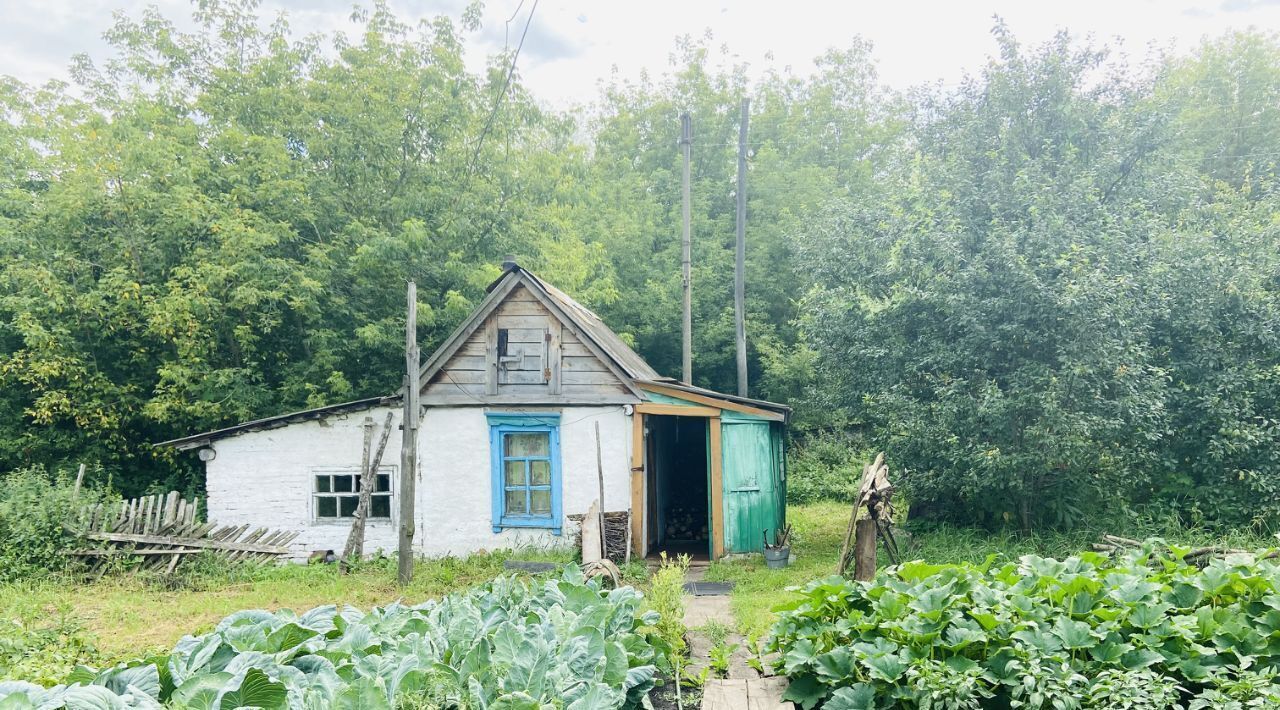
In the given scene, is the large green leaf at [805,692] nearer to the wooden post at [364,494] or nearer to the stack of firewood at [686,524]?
the wooden post at [364,494]

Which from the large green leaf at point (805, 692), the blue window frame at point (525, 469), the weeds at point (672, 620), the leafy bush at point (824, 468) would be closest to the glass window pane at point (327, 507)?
the blue window frame at point (525, 469)

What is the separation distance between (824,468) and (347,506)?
10365mm

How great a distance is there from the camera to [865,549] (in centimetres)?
623

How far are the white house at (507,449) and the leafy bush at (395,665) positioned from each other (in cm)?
632

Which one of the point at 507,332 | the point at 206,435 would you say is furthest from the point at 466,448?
the point at 206,435

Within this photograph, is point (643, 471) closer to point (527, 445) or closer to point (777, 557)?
point (527, 445)

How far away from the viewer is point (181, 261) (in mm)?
13359

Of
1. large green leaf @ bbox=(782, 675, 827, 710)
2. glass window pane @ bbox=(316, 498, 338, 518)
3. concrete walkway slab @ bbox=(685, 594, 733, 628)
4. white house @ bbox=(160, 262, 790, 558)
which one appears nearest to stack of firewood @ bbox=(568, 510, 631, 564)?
white house @ bbox=(160, 262, 790, 558)

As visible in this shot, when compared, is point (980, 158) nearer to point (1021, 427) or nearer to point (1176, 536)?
point (1021, 427)

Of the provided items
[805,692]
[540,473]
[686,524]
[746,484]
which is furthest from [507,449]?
[805,692]

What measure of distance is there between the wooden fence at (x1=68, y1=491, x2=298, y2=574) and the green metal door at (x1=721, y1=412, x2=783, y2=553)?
21.5ft

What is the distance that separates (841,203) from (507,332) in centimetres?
580

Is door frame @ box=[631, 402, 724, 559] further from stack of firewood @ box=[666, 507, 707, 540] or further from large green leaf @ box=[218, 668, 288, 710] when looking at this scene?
large green leaf @ box=[218, 668, 288, 710]

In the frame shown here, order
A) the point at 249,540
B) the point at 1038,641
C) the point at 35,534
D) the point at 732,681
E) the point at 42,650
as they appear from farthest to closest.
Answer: the point at 249,540 < the point at 35,534 < the point at 42,650 < the point at 732,681 < the point at 1038,641
